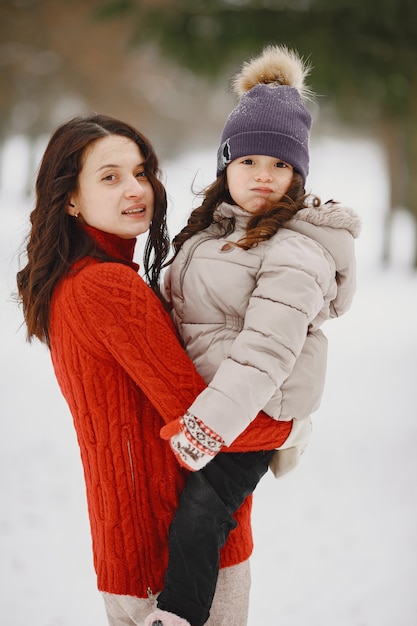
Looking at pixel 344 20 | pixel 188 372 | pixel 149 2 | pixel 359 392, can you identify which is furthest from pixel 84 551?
pixel 149 2

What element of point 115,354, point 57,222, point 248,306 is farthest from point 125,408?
point 57,222

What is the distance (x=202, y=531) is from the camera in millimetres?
1552

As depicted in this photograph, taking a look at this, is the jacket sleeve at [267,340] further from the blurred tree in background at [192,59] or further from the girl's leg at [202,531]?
the blurred tree in background at [192,59]

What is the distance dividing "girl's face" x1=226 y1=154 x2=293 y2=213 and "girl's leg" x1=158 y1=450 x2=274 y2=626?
666 mm

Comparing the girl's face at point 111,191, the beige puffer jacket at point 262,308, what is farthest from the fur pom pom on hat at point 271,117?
the girl's face at point 111,191

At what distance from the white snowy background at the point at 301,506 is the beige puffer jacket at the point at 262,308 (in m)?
0.56

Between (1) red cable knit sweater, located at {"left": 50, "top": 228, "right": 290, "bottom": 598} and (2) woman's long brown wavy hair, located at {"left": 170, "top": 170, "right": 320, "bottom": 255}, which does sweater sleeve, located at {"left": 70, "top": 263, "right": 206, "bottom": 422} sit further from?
(2) woman's long brown wavy hair, located at {"left": 170, "top": 170, "right": 320, "bottom": 255}

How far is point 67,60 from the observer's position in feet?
Answer: 31.4

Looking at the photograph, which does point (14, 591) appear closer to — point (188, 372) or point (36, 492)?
point (36, 492)

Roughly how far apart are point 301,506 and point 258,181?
2.71m

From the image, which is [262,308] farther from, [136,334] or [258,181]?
[258,181]

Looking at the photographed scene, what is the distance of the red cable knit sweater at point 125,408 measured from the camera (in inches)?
60.7

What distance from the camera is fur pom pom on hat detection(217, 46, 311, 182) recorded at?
179cm

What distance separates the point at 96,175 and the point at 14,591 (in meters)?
2.36
